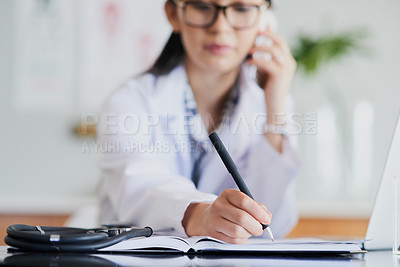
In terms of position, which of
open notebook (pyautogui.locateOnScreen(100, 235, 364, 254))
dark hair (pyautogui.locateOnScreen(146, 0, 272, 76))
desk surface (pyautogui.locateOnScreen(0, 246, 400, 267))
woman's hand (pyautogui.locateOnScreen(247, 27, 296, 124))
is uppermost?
dark hair (pyautogui.locateOnScreen(146, 0, 272, 76))

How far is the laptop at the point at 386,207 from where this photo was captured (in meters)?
0.58

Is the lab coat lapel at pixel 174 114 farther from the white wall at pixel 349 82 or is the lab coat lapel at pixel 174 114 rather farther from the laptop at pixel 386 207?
the white wall at pixel 349 82

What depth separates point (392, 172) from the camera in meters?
0.59

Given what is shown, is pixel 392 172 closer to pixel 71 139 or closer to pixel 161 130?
pixel 161 130

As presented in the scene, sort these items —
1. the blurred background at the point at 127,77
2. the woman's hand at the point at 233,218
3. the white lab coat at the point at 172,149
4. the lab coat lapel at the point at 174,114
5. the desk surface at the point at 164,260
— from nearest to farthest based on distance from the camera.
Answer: the desk surface at the point at 164,260 → the woman's hand at the point at 233,218 → the white lab coat at the point at 172,149 → the lab coat lapel at the point at 174,114 → the blurred background at the point at 127,77

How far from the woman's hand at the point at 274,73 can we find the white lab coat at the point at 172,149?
46 mm

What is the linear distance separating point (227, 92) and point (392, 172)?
708 millimetres

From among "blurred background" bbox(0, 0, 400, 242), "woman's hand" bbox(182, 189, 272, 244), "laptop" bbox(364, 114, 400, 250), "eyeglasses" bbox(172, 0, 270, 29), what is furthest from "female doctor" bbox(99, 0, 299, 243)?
"blurred background" bbox(0, 0, 400, 242)

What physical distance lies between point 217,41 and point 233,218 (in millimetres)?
632

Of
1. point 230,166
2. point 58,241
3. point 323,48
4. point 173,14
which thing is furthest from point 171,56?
point 323,48

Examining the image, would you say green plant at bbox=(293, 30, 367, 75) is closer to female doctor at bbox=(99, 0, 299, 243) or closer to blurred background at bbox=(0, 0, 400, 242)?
blurred background at bbox=(0, 0, 400, 242)

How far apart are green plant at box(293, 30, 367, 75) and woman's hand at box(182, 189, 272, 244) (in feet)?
5.80

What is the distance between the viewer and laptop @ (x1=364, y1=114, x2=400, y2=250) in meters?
0.58

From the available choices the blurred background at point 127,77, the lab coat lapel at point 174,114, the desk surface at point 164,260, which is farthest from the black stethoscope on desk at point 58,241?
the blurred background at point 127,77
